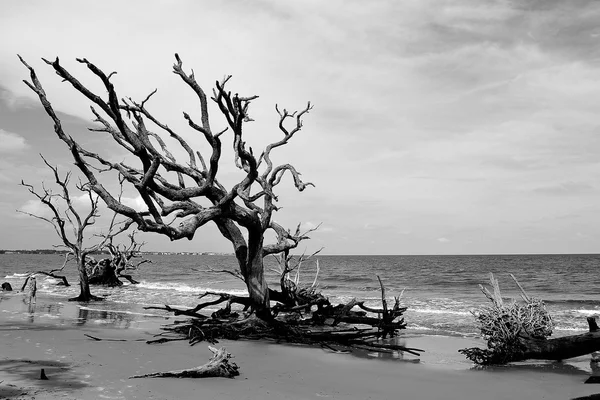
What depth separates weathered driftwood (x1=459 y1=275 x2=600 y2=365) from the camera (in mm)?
9789

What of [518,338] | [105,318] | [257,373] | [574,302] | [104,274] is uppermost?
[518,338]

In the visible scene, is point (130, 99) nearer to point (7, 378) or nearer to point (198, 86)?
point (198, 86)

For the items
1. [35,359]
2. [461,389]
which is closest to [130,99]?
[35,359]

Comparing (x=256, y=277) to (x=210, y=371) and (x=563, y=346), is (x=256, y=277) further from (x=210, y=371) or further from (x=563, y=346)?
(x=563, y=346)

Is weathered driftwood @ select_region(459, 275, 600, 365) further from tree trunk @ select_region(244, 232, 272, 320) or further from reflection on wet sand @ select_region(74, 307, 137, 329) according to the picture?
reflection on wet sand @ select_region(74, 307, 137, 329)

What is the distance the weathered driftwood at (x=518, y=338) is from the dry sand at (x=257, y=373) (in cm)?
29

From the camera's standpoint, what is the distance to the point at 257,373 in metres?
8.49

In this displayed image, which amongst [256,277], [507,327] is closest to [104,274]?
[256,277]

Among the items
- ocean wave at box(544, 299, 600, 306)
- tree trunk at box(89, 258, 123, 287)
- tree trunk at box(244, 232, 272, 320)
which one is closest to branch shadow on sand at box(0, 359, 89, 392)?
tree trunk at box(244, 232, 272, 320)

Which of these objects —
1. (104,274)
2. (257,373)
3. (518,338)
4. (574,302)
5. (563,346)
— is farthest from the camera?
(104,274)

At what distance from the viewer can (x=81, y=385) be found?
711 cm

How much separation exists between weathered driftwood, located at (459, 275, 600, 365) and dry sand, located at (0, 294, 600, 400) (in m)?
0.29

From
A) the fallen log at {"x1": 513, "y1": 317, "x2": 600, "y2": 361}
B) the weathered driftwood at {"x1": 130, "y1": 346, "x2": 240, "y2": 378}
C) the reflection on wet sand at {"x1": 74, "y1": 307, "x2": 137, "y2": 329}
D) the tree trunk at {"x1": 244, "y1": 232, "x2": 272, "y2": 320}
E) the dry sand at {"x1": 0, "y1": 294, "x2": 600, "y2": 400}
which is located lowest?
the reflection on wet sand at {"x1": 74, "y1": 307, "x2": 137, "y2": 329}

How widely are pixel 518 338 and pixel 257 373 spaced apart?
5.41 m
